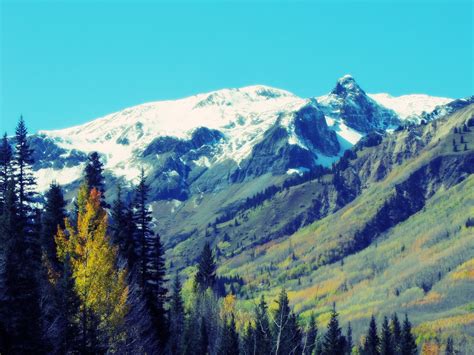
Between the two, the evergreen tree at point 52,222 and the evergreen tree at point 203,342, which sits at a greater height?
the evergreen tree at point 52,222

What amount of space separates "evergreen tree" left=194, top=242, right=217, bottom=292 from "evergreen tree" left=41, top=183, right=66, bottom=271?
49817 millimetres

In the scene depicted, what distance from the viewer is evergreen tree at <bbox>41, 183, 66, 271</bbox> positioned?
65625 mm

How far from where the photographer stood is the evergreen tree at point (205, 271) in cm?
12138

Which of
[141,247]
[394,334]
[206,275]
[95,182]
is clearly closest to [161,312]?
[141,247]

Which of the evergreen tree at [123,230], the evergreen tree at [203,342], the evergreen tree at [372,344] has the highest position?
the evergreen tree at [123,230]

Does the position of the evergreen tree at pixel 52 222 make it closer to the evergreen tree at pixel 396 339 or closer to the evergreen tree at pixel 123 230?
the evergreen tree at pixel 123 230

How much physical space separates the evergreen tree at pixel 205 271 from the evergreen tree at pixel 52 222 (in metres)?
49.8

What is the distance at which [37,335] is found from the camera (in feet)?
147

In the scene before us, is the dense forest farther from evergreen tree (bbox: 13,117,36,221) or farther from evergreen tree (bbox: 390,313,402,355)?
evergreen tree (bbox: 390,313,402,355)

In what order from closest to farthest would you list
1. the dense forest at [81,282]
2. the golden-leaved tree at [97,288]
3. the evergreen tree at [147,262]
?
1. the dense forest at [81,282]
2. the golden-leaved tree at [97,288]
3. the evergreen tree at [147,262]

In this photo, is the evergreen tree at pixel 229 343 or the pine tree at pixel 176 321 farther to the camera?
the evergreen tree at pixel 229 343

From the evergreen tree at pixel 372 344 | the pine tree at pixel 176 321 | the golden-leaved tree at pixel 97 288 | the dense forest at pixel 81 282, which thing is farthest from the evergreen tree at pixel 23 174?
the evergreen tree at pixel 372 344

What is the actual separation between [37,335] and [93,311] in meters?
8.20

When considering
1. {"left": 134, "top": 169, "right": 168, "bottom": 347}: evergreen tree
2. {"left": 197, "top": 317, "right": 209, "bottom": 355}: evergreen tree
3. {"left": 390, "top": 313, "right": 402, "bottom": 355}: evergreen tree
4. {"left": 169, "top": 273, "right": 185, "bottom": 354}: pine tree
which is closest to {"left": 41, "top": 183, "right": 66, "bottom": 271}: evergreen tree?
{"left": 134, "top": 169, "right": 168, "bottom": 347}: evergreen tree
